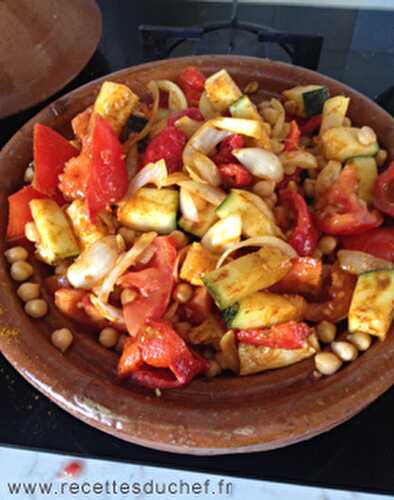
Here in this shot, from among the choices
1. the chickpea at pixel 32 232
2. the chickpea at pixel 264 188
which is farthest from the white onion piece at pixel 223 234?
the chickpea at pixel 32 232

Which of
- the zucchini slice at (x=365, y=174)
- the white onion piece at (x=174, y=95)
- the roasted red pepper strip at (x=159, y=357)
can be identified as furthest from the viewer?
the white onion piece at (x=174, y=95)

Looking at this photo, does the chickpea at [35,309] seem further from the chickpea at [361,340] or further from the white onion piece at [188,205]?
the chickpea at [361,340]

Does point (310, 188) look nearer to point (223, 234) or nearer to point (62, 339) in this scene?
point (223, 234)

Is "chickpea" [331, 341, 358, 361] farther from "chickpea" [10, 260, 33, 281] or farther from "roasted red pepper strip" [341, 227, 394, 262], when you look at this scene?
"chickpea" [10, 260, 33, 281]

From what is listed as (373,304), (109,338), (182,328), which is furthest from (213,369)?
(373,304)

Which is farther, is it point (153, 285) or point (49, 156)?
point (49, 156)

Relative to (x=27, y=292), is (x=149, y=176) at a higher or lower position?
higher
